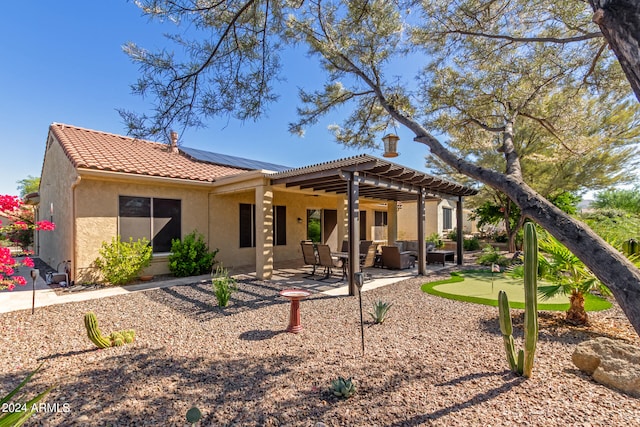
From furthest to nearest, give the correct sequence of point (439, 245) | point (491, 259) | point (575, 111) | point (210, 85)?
1. point (439, 245)
2. point (491, 259)
3. point (575, 111)
4. point (210, 85)

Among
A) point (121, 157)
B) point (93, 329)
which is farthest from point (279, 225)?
point (93, 329)

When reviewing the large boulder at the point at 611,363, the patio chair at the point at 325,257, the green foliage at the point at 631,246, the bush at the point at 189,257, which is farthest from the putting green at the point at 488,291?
the bush at the point at 189,257

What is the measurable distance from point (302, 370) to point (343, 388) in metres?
0.77

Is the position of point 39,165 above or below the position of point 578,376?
above

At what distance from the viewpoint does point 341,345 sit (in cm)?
439

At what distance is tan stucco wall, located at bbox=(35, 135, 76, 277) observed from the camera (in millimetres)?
9234

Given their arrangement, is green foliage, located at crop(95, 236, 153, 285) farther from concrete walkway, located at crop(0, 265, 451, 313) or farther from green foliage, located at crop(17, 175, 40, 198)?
green foliage, located at crop(17, 175, 40, 198)

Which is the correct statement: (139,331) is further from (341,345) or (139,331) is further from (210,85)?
(210,85)

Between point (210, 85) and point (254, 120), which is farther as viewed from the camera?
point (254, 120)

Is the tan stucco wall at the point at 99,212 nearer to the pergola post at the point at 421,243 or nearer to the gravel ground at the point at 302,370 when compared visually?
the gravel ground at the point at 302,370

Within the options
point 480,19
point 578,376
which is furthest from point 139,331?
point 480,19

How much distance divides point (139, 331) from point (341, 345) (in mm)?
3384

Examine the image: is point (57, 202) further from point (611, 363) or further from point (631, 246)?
point (631, 246)

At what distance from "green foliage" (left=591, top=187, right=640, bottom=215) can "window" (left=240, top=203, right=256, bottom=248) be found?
84.4ft
